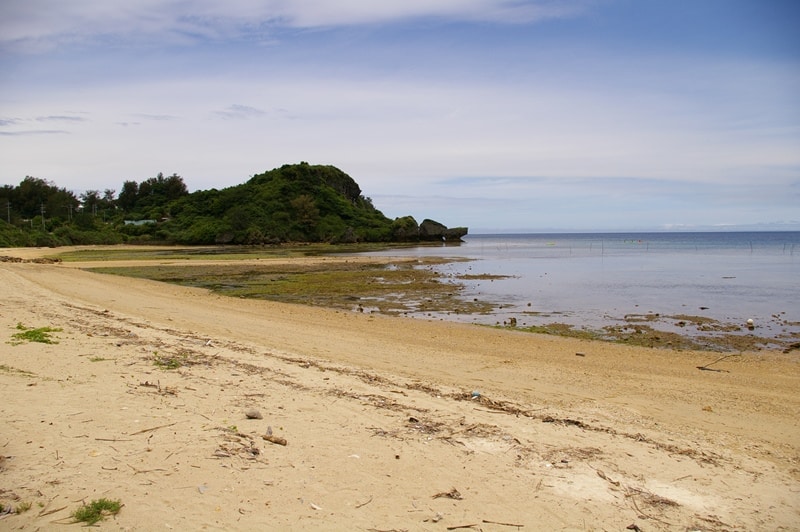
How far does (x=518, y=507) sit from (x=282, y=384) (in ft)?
13.5

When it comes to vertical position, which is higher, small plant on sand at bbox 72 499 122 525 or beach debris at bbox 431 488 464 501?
small plant on sand at bbox 72 499 122 525

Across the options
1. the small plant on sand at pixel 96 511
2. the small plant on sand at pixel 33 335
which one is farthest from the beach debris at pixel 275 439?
the small plant on sand at pixel 33 335

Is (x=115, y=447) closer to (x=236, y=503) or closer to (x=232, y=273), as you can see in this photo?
(x=236, y=503)

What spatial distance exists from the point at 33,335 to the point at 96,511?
684 centimetres

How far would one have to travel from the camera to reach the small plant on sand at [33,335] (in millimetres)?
9367

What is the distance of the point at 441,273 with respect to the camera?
118 feet

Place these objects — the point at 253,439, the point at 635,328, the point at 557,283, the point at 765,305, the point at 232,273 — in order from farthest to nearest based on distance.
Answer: the point at 232,273 < the point at 557,283 < the point at 765,305 < the point at 635,328 < the point at 253,439

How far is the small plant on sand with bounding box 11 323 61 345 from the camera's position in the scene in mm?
9367

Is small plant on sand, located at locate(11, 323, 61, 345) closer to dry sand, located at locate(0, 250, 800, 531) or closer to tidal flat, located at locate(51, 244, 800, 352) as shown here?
dry sand, located at locate(0, 250, 800, 531)

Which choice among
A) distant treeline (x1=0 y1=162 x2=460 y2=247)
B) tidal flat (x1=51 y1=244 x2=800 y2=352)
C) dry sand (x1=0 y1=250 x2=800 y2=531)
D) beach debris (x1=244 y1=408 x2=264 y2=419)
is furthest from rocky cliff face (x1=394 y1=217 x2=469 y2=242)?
beach debris (x1=244 y1=408 x2=264 y2=419)

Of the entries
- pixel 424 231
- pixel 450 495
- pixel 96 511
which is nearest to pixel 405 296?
pixel 450 495

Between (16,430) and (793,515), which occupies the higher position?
(16,430)

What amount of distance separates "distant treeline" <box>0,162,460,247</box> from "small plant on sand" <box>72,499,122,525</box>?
253 ft

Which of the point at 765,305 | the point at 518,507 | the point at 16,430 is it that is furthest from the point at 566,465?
the point at 765,305
